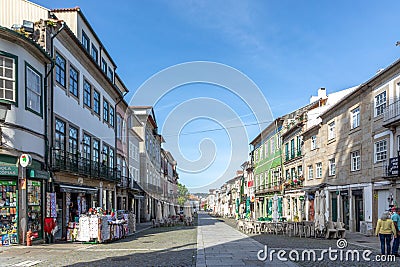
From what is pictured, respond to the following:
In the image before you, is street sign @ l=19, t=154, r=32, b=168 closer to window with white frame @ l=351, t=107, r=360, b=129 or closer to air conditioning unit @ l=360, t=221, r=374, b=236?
air conditioning unit @ l=360, t=221, r=374, b=236

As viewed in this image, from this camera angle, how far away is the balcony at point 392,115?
20.2 meters

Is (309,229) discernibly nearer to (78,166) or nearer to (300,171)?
(78,166)

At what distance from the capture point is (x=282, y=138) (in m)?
45.4

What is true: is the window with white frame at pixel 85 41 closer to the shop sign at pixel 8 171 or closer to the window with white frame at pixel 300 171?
the shop sign at pixel 8 171

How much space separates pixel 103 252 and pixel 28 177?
4311mm

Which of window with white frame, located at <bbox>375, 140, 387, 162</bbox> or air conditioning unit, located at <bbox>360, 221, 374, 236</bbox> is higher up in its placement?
window with white frame, located at <bbox>375, 140, 387, 162</bbox>

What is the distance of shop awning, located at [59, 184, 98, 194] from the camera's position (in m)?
19.1

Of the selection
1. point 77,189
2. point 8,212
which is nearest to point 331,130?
point 77,189

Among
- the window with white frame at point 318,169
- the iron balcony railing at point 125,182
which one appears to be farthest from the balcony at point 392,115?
the iron balcony railing at point 125,182

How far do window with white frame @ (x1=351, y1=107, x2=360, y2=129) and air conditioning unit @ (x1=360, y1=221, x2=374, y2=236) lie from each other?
5945 millimetres

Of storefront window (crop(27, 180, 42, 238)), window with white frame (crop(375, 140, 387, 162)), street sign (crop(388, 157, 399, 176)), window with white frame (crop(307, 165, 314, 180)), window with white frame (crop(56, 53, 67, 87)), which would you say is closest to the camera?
storefront window (crop(27, 180, 42, 238))

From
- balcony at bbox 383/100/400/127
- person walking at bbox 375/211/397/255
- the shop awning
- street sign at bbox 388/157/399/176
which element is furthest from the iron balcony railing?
person walking at bbox 375/211/397/255

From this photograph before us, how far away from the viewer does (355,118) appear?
25.8 m

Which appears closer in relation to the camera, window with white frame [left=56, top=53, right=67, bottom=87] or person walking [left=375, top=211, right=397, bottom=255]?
person walking [left=375, top=211, right=397, bottom=255]
